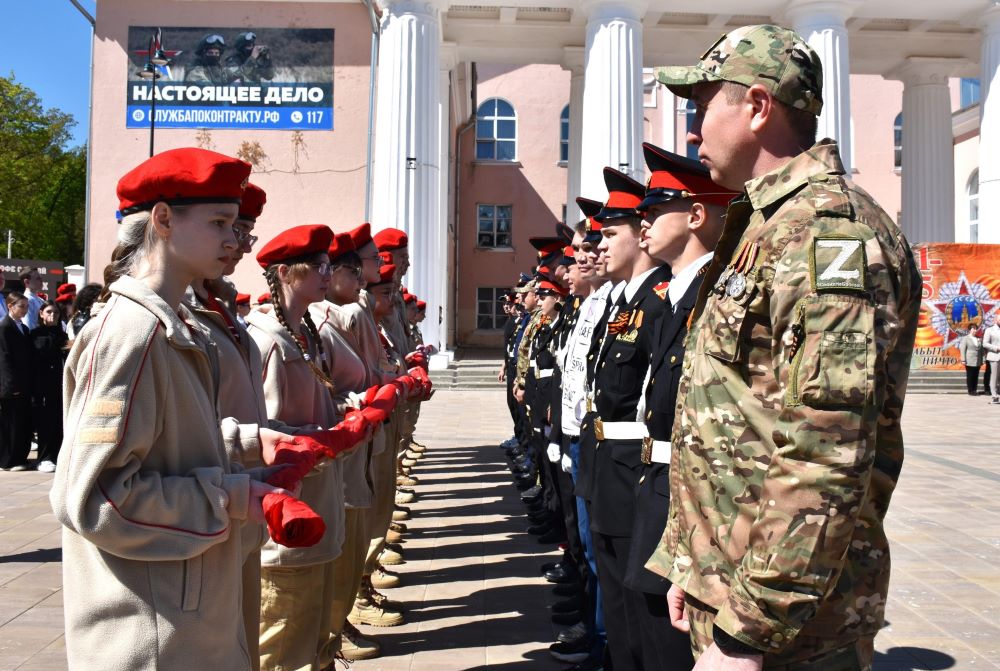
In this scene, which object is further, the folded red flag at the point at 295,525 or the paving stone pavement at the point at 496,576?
the paving stone pavement at the point at 496,576

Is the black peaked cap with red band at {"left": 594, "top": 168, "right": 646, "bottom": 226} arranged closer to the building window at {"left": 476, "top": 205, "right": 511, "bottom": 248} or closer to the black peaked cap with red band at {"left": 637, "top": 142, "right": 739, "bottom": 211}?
the black peaked cap with red band at {"left": 637, "top": 142, "right": 739, "bottom": 211}

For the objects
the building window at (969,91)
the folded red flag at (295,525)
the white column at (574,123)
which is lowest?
the folded red flag at (295,525)

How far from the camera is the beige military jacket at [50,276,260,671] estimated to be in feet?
7.00

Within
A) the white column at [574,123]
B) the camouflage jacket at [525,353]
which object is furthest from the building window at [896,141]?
the camouflage jacket at [525,353]

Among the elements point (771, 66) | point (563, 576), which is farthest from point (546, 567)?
point (771, 66)

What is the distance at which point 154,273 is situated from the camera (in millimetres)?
2406

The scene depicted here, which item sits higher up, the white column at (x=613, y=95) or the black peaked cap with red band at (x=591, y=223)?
the white column at (x=613, y=95)

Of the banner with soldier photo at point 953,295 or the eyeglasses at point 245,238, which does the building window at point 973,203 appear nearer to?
the banner with soldier photo at point 953,295

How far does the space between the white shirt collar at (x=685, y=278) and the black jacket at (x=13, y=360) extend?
31.4 feet

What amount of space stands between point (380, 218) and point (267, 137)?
6.73m

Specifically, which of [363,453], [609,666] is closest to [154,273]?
[363,453]

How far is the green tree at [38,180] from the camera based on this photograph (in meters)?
45.7

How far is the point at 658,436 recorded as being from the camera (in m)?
3.07

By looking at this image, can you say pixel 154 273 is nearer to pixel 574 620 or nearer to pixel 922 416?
pixel 574 620
